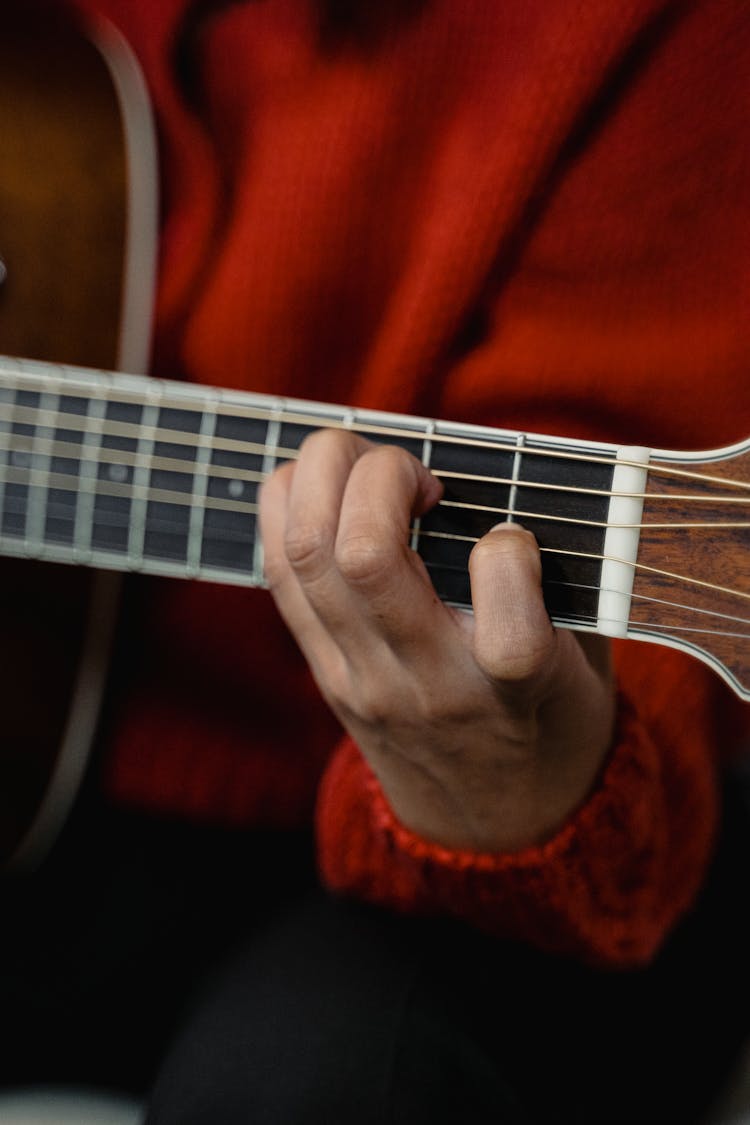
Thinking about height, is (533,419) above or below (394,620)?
above

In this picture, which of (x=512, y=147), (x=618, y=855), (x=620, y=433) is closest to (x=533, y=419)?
(x=620, y=433)

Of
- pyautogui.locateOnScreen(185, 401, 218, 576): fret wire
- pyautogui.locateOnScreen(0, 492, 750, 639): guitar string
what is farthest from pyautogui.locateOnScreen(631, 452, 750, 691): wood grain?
pyautogui.locateOnScreen(185, 401, 218, 576): fret wire

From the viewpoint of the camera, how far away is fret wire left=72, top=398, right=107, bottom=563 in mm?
531

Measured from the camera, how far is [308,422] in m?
0.47

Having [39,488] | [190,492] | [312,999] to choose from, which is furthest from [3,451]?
[312,999]

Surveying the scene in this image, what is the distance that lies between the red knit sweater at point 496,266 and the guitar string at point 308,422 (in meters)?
0.12

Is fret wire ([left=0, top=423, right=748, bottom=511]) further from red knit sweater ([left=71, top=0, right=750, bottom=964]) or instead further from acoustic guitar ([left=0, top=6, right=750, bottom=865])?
red knit sweater ([left=71, top=0, right=750, bottom=964])

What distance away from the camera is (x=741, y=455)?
16.1 inches

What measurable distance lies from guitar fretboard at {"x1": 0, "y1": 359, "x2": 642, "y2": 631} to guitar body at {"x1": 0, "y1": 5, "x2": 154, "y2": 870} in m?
0.07

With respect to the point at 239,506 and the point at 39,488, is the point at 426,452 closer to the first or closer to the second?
the point at 239,506

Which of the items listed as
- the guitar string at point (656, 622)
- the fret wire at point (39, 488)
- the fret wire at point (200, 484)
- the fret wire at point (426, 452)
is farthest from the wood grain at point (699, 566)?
the fret wire at point (39, 488)

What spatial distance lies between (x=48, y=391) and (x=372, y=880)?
36cm

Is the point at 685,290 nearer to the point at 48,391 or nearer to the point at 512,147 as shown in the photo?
the point at 512,147

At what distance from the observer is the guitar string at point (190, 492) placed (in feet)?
1.36
